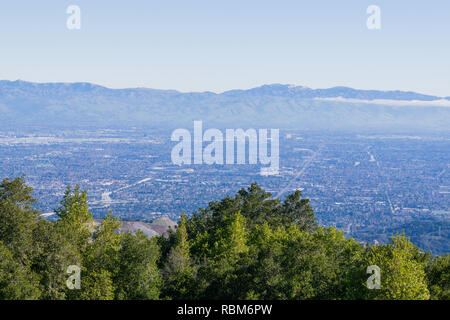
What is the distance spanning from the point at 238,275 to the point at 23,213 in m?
14.8

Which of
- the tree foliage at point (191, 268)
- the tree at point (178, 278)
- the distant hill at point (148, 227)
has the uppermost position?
the tree foliage at point (191, 268)

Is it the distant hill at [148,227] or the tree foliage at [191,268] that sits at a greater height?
the tree foliage at [191,268]

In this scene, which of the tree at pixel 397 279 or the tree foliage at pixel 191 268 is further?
the tree foliage at pixel 191 268

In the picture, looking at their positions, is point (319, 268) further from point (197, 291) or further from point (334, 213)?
point (334, 213)

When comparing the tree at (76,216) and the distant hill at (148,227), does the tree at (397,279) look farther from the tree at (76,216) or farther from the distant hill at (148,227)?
the distant hill at (148,227)

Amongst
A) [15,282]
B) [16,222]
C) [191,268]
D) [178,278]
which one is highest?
[16,222]

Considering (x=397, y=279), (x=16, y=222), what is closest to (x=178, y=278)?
(x=16, y=222)

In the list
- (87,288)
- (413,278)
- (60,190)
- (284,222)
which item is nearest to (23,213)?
(87,288)

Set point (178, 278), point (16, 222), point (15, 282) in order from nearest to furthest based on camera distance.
Result: point (15, 282) → point (178, 278) → point (16, 222)

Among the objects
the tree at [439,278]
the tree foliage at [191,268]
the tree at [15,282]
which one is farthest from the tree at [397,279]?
the tree at [15,282]

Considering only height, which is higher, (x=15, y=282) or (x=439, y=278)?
(x=15, y=282)

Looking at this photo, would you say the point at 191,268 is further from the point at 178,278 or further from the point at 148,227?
the point at 148,227

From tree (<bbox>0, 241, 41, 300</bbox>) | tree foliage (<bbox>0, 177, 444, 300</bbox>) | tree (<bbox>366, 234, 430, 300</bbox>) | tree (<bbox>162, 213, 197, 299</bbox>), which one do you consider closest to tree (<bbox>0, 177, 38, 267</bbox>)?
tree foliage (<bbox>0, 177, 444, 300</bbox>)

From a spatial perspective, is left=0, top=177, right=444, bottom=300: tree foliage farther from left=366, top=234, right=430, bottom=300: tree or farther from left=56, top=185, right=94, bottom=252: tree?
left=56, top=185, right=94, bottom=252: tree
